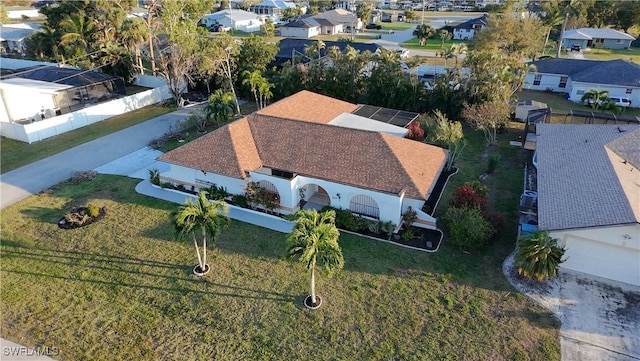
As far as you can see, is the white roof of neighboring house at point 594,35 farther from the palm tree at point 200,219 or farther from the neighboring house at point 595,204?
the palm tree at point 200,219

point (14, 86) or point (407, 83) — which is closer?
point (14, 86)

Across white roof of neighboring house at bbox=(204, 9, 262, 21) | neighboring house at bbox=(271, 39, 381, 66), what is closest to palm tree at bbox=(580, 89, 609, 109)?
neighboring house at bbox=(271, 39, 381, 66)

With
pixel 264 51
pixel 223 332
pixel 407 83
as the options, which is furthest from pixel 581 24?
pixel 223 332

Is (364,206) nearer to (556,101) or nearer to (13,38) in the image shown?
(556,101)

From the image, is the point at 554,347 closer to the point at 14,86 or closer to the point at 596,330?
the point at 596,330

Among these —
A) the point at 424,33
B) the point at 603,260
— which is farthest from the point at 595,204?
→ the point at 424,33
